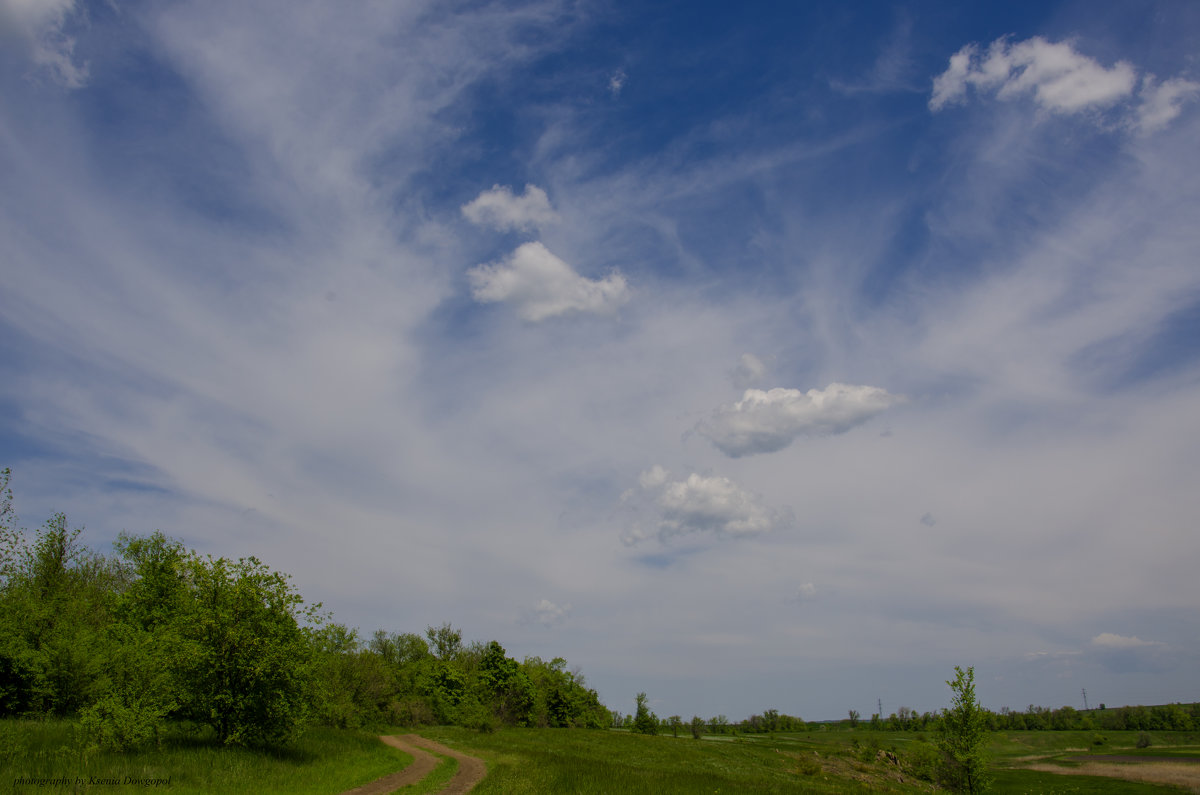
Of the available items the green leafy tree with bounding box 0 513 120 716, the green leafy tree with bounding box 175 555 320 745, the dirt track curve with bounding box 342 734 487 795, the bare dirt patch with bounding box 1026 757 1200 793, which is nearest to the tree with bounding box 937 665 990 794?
the dirt track curve with bounding box 342 734 487 795

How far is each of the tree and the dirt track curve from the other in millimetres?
31316

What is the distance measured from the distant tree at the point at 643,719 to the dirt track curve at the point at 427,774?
68.9 meters

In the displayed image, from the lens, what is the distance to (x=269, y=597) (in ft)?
89.4

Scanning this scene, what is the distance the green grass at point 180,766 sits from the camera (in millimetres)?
18562

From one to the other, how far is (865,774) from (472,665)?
200ft

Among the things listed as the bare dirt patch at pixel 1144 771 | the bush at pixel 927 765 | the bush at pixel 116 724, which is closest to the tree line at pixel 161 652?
the bush at pixel 116 724

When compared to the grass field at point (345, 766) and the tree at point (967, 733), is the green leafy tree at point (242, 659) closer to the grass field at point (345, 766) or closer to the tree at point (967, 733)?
the grass field at point (345, 766)

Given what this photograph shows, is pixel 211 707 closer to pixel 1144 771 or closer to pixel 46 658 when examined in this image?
pixel 46 658

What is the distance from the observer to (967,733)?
40.7 metres

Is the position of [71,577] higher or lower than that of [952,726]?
higher

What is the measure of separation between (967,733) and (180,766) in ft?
146

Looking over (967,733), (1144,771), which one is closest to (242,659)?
(967,733)

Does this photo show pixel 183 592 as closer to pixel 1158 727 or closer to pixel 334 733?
pixel 334 733

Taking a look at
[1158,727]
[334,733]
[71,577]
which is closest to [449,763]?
[334,733]
